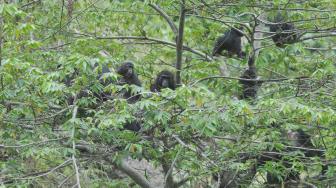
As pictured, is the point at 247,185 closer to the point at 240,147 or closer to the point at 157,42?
the point at 240,147

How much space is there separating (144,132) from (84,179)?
1190 millimetres

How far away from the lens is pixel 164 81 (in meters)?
10.1

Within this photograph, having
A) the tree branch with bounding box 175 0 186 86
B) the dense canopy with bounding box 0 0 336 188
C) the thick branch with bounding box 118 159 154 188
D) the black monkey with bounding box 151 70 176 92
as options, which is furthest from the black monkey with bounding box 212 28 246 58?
the thick branch with bounding box 118 159 154 188

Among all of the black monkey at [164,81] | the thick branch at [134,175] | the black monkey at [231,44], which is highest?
the black monkey at [231,44]

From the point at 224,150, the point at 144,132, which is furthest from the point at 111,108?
the point at 224,150

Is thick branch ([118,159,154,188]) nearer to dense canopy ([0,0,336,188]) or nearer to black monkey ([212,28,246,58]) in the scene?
dense canopy ([0,0,336,188])

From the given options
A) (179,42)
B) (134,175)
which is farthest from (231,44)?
(134,175)

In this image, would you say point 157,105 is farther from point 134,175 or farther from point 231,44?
point 231,44

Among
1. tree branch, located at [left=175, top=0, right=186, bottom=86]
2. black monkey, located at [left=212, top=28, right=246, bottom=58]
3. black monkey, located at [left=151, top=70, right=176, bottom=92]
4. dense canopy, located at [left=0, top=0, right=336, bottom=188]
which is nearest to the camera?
dense canopy, located at [left=0, top=0, right=336, bottom=188]

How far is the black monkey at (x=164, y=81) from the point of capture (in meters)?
10.1

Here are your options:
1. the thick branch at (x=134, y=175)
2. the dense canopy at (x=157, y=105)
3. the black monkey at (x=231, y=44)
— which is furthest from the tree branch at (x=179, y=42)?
the black monkey at (x=231, y=44)

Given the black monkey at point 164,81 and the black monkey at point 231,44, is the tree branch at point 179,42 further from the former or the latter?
the black monkey at point 231,44

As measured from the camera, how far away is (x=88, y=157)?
7.13m

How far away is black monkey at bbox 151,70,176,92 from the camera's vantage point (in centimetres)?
1006
